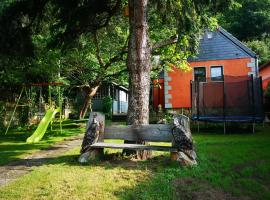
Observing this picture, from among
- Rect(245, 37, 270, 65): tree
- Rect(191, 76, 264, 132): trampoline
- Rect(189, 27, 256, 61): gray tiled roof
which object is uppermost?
Rect(245, 37, 270, 65): tree

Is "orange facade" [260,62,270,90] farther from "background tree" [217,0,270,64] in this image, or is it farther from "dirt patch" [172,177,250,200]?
A: "dirt patch" [172,177,250,200]

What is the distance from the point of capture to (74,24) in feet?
35.5

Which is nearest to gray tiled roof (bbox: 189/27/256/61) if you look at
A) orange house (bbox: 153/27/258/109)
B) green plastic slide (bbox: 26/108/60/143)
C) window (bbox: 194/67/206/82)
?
orange house (bbox: 153/27/258/109)

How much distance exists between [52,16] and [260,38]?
35676 millimetres

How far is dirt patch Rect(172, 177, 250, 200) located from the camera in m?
5.80

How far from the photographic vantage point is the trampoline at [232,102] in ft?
48.1

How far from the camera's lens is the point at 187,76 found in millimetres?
22438

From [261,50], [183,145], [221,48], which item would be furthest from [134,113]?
[261,50]

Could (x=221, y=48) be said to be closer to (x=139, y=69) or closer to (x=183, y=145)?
(x=139, y=69)

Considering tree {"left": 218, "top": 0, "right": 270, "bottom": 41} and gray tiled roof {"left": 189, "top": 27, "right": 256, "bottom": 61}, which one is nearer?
gray tiled roof {"left": 189, "top": 27, "right": 256, "bottom": 61}

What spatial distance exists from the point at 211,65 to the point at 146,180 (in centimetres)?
1717

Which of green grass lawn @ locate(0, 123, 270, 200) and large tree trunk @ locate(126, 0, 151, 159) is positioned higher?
large tree trunk @ locate(126, 0, 151, 159)

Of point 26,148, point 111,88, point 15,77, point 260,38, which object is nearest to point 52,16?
point 26,148

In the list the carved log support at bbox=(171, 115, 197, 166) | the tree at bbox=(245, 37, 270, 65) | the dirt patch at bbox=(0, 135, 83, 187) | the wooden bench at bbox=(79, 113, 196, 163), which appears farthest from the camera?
the tree at bbox=(245, 37, 270, 65)
